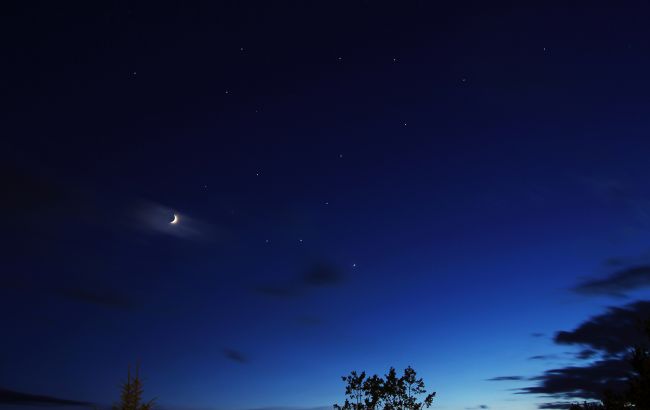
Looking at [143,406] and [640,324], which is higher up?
[640,324]

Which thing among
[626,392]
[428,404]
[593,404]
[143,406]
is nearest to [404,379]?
[428,404]

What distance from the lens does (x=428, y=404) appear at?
4031 centimetres

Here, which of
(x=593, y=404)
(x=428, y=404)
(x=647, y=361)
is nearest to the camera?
(x=647, y=361)

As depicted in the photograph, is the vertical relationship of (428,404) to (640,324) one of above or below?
below

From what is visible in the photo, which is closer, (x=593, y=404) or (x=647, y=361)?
(x=647, y=361)

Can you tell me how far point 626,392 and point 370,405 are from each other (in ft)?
63.2

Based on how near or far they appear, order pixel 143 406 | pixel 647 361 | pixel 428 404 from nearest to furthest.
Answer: pixel 143 406 → pixel 647 361 → pixel 428 404

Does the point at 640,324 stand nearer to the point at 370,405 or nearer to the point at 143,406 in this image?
the point at 370,405

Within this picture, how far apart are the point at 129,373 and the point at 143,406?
74 cm

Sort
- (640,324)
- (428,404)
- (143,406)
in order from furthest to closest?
(428,404) → (640,324) → (143,406)

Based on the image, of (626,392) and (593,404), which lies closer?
(626,392)

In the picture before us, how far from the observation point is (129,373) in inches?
432

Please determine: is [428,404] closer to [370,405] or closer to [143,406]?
[370,405]

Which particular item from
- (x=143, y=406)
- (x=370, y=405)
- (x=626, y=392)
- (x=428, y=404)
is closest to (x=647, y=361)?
(x=626, y=392)
